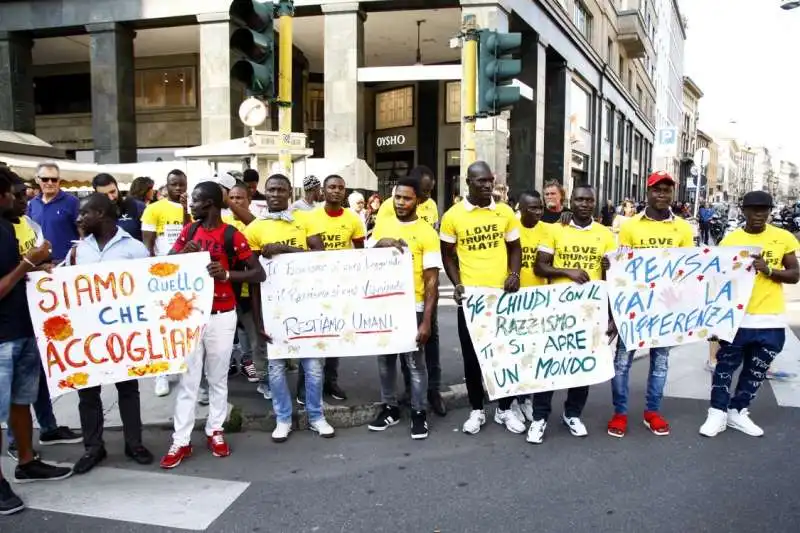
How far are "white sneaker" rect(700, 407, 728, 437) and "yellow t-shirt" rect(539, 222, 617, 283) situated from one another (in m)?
1.40

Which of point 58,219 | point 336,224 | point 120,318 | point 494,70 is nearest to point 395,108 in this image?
point 494,70

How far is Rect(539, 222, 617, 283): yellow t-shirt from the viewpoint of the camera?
4.78 metres

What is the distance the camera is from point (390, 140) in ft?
89.3

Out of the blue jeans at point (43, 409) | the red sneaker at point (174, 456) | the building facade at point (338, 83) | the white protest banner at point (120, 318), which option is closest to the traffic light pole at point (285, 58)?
the white protest banner at point (120, 318)

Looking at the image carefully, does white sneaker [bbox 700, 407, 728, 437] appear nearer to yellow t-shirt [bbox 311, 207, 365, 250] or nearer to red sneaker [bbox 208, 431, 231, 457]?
yellow t-shirt [bbox 311, 207, 365, 250]

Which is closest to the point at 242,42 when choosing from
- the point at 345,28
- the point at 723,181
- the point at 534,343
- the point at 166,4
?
the point at 534,343

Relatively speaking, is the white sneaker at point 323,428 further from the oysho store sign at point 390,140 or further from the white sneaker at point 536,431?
the oysho store sign at point 390,140

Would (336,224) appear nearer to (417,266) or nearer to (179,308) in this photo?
(417,266)

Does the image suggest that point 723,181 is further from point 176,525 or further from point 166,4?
point 176,525

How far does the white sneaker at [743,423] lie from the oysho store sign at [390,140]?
74.7 feet

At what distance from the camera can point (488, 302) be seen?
15.7ft

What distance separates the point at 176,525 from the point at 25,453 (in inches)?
52.8

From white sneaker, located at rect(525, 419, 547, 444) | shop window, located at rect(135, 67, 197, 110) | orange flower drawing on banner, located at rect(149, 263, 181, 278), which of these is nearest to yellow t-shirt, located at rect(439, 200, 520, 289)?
white sneaker, located at rect(525, 419, 547, 444)

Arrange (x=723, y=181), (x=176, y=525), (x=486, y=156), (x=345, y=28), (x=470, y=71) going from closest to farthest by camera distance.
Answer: (x=176, y=525), (x=470, y=71), (x=486, y=156), (x=345, y=28), (x=723, y=181)
